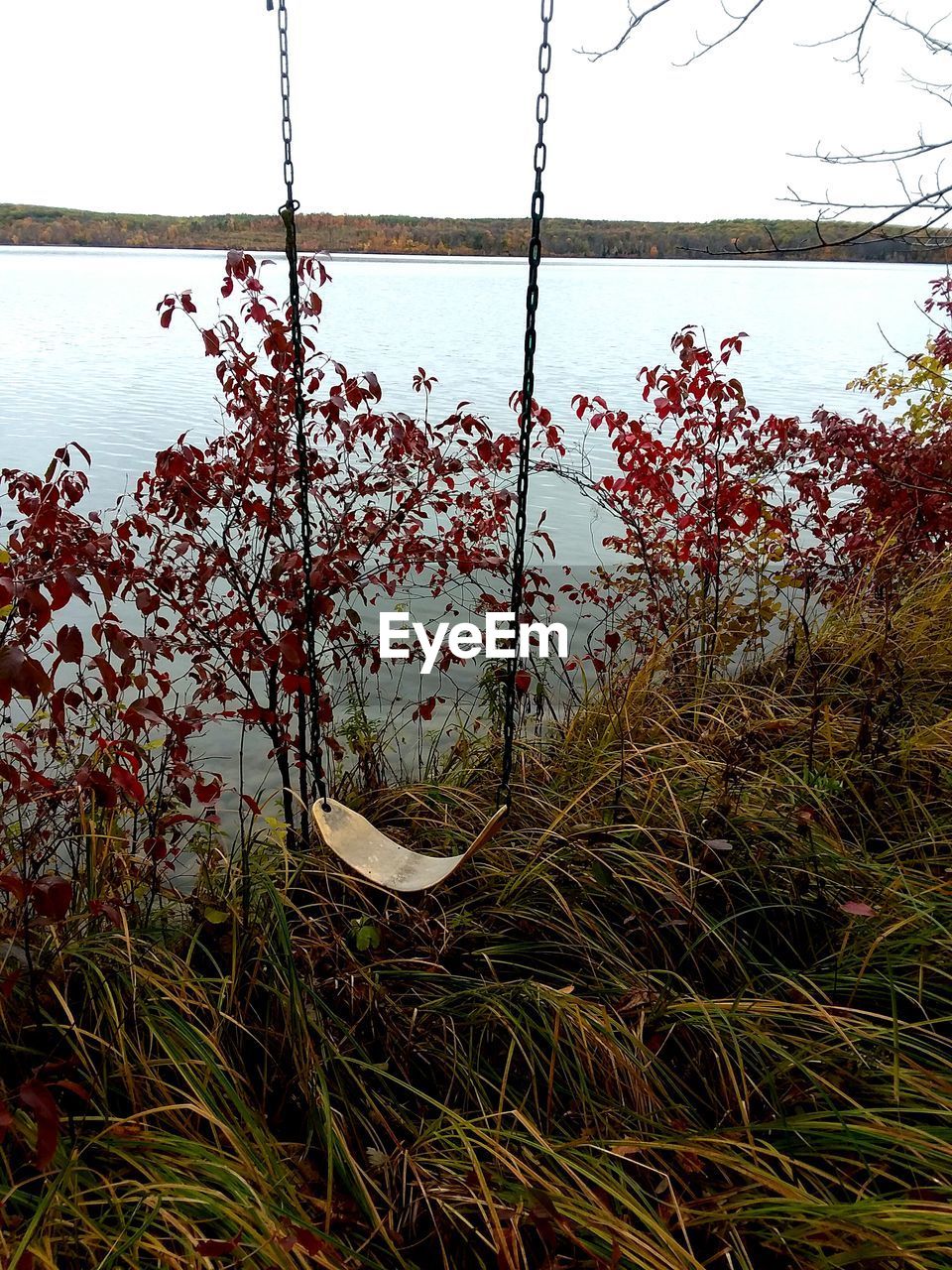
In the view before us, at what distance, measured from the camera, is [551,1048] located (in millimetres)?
2111

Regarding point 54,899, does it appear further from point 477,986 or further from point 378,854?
point 477,986

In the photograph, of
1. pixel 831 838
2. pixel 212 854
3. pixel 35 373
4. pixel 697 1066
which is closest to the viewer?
pixel 697 1066

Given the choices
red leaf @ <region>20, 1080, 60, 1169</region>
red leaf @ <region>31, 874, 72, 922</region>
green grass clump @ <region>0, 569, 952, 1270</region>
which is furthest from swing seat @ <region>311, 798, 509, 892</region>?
red leaf @ <region>20, 1080, 60, 1169</region>

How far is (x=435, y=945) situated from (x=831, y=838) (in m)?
1.26

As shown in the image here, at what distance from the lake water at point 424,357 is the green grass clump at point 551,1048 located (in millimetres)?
1844

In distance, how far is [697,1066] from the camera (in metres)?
2.05

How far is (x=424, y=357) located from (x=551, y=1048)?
17009 mm

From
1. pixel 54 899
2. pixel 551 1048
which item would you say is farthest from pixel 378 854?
pixel 54 899

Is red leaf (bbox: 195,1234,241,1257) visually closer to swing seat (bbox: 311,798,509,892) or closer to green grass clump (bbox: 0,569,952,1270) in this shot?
green grass clump (bbox: 0,569,952,1270)

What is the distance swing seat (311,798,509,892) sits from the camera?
2258 mm

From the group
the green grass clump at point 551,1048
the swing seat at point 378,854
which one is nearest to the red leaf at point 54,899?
the green grass clump at point 551,1048

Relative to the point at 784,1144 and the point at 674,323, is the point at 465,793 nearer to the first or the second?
the point at 784,1144

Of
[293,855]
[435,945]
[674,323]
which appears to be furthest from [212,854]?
[674,323]

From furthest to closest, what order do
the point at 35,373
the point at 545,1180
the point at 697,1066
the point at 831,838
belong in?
the point at 35,373 < the point at 831,838 < the point at 697,1066 < the point at 545,1180
